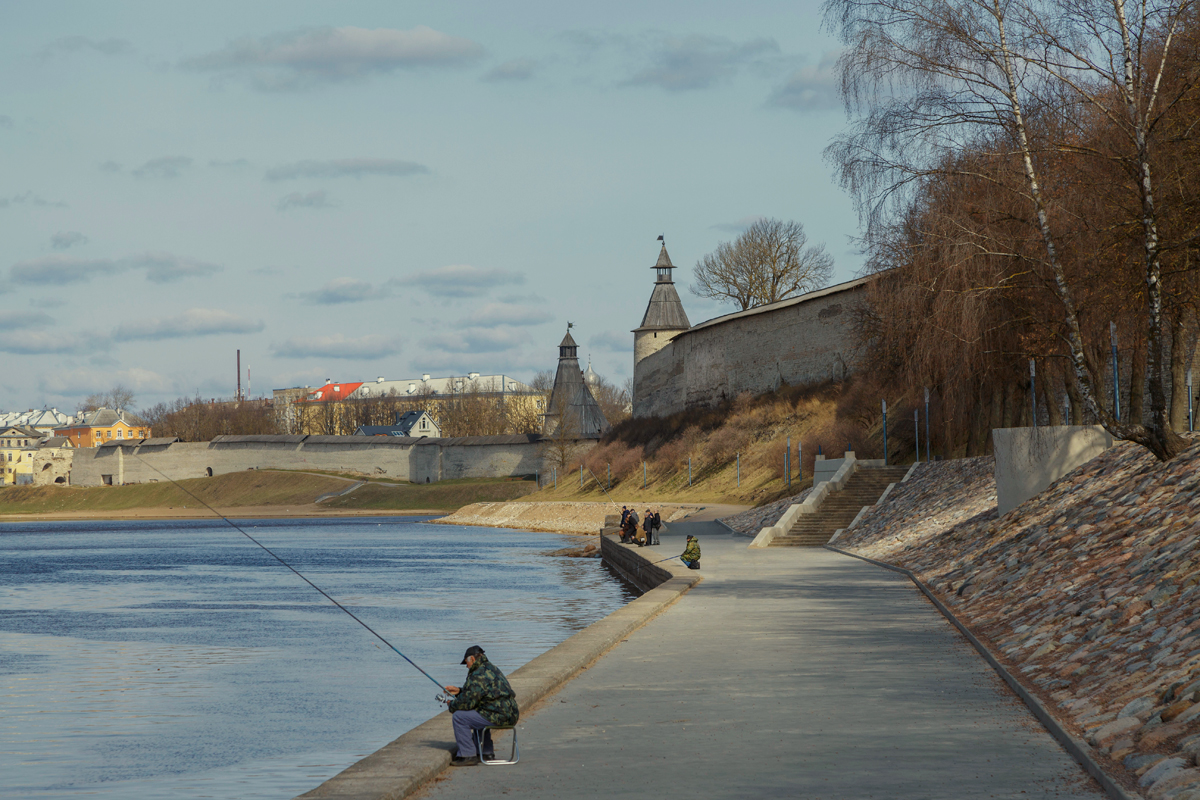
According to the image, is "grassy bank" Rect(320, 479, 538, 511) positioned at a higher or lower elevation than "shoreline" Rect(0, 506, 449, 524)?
higher

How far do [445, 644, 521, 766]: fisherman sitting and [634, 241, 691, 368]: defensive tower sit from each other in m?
72.0

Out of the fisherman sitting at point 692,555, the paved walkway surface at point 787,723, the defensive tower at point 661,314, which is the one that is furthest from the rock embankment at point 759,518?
the defensive tower at point 661,314

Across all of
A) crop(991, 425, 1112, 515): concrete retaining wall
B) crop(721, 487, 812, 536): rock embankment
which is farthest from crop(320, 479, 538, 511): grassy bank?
crop(991, 425, 1112, 515): concrete retaining wall

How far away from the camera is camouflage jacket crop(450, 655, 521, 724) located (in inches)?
289

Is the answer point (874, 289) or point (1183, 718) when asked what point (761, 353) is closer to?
point (874, 289)

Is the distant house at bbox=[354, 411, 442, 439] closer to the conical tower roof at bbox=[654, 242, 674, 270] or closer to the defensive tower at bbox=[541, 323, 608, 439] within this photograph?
the defensive tower at bbox=[541, 323, 608, 439]

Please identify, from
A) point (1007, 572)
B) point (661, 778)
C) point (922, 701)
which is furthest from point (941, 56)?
point (661, 778)

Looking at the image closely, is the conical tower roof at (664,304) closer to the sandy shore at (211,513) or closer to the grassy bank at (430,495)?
the grassy bank at (430,495)

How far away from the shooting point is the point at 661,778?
21.8 ft

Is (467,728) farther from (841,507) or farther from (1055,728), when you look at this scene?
(841,507)

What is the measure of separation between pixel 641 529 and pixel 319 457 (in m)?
71.7

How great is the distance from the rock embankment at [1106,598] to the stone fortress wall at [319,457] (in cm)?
7009

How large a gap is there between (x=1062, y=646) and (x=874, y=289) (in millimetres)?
17365

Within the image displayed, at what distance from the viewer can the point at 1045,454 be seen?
19531mm
